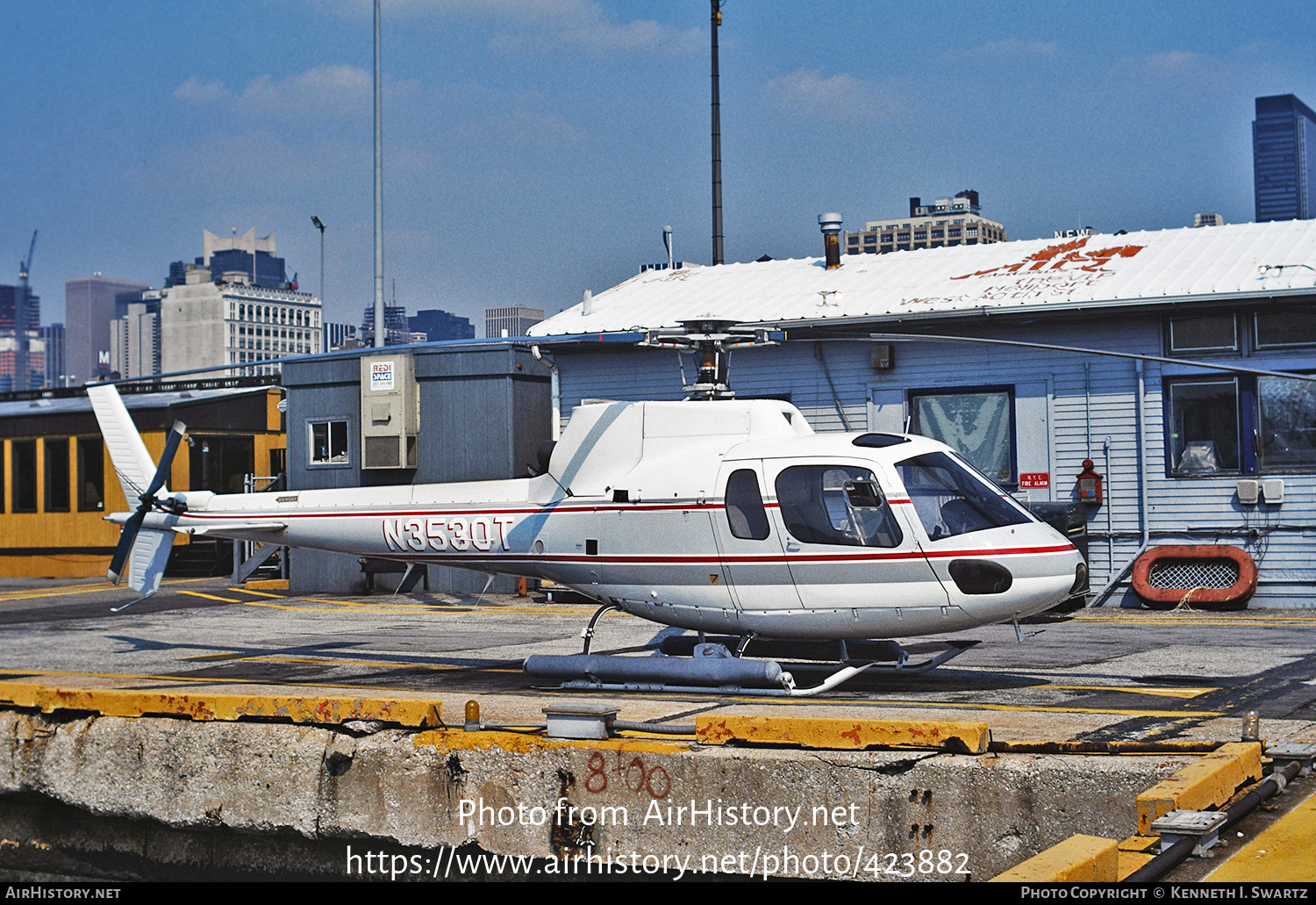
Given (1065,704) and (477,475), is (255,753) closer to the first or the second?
(1065,704)

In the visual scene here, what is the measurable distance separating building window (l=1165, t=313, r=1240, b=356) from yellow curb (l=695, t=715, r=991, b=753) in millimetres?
13767

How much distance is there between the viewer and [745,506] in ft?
39.8

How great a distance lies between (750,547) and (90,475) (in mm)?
24635

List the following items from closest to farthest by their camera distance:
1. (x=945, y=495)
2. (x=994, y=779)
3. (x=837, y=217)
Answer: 1. (x=994, y=779)
2. (x=945, y=495)
3. (x=837, y=217)

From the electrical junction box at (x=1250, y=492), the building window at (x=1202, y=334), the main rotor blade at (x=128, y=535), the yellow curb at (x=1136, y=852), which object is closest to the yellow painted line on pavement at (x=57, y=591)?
the main rotor blade at (x=128, y=535)

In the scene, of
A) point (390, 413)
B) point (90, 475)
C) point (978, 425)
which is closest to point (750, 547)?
point (978, 425)

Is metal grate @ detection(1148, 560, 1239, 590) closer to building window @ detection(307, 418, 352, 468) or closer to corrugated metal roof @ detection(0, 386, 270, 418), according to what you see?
building window @ detection(307, 418, 352, 468)

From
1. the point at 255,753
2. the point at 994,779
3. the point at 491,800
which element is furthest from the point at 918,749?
the point at 255,753

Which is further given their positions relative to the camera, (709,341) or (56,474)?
(56,474)

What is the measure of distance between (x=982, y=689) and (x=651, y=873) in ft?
15.1

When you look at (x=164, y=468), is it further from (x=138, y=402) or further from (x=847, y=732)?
(x=138, y=402)

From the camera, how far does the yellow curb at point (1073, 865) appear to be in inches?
225

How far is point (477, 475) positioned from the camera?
78.8ft

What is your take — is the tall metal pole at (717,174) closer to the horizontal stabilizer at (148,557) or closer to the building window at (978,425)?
the building window at (978,425)
